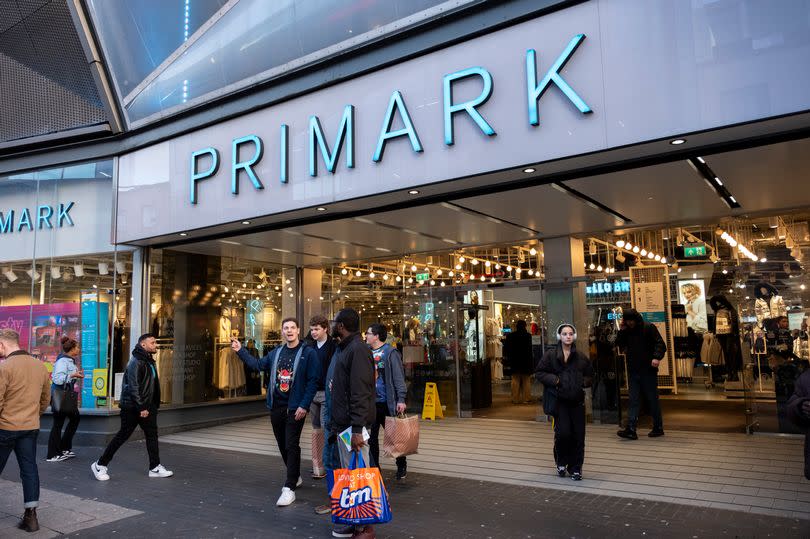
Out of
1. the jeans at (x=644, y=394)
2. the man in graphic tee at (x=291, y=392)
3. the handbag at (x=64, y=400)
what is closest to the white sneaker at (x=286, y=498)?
the man in graphic tee at (x=291, y=392)

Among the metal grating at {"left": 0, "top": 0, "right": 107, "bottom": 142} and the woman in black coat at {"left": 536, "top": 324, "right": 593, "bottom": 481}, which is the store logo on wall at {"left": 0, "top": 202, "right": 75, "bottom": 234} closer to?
the metal grating at {"left": 0, "top": 0, "right": 107, "bottom": 142}

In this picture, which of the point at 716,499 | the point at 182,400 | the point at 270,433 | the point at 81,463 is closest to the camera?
the point at 716,499

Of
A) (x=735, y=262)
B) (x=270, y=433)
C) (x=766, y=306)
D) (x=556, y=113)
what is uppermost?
(x=556, y=113)

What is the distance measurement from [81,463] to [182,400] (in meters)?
3.04

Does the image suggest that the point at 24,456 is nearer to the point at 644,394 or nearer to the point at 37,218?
the point at 644,394

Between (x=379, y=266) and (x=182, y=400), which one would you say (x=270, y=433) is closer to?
(x=182, y=400)

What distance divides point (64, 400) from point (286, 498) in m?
4.46

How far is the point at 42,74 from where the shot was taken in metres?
11.4

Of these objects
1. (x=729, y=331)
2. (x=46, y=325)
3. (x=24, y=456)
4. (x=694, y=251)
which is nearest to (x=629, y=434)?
(x=729, y=331)

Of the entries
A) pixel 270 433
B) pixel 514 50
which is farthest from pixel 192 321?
pixel 514 50

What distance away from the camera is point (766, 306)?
28.9 feet

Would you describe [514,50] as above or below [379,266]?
above

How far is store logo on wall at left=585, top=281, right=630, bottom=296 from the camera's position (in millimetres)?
Answer: 10125

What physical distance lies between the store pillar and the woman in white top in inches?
296
